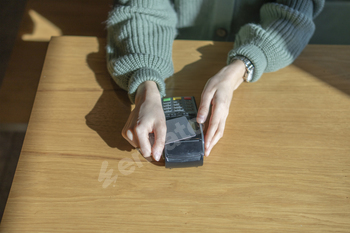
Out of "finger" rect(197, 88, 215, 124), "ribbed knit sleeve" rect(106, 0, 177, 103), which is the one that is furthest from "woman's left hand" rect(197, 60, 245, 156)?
"ribbed knit sleeve" rect(106, 0, 177, 103)

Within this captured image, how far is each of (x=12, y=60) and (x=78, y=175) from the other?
100cm

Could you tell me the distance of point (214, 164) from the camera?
1.47ft

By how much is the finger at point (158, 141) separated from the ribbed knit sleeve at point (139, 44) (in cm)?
12

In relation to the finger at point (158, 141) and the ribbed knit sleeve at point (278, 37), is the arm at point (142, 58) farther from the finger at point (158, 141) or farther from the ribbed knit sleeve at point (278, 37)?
the ribbed knit sleeve at point (278, 37)

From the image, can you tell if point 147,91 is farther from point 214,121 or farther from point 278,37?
point 278,37

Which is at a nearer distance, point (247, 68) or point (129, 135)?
point (129, 135)

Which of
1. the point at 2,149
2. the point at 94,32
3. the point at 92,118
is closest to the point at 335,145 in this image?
the point at 92,118

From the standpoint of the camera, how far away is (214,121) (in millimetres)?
465

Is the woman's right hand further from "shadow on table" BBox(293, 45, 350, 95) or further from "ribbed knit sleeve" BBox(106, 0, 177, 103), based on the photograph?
"shadow on table" BBox(293, 45, 350, 95)

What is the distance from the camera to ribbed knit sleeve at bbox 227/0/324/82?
557mm

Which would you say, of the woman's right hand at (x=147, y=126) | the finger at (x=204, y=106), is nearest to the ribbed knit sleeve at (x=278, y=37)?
the finger at (x=204, y=106)

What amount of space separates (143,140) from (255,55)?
1.05 feet

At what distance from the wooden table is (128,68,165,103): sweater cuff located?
33 mm

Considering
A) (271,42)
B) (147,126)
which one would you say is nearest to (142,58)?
(147,126)
